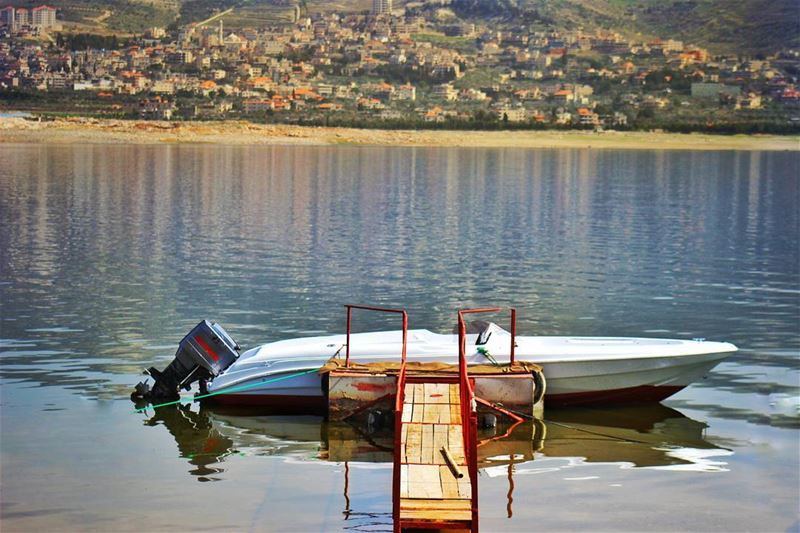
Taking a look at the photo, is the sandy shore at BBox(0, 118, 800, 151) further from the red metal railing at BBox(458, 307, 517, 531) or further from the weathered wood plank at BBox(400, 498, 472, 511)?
the weathered wood plank at BBox(400, 498, 472, 511)

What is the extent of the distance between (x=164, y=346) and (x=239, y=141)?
393 ft

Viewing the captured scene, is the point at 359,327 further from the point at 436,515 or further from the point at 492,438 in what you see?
the point at 436,515

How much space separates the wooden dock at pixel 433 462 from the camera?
9625mm

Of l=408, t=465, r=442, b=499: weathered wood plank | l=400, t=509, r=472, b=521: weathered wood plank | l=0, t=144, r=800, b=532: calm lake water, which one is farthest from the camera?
l=0, t=144, r=800, b=532: calm lake water

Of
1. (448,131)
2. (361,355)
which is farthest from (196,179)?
(448,131)

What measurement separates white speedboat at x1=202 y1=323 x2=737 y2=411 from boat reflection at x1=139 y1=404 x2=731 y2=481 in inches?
8.8

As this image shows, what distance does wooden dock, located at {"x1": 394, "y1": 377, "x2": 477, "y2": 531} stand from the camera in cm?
962

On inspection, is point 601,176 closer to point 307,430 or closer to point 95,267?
point 95,267

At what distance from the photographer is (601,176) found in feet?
256

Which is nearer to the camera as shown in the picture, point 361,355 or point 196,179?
point 361,355

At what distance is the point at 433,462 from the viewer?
10.9 meters

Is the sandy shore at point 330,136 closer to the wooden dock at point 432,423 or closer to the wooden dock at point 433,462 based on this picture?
the wooden dock at point 432,423

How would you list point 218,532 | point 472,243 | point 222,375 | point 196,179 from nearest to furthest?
point 218,532 → point 222,375 → point 472,243 → point 196,179

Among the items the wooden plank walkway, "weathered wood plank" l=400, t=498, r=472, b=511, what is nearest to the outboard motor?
the wooden plank walkway
